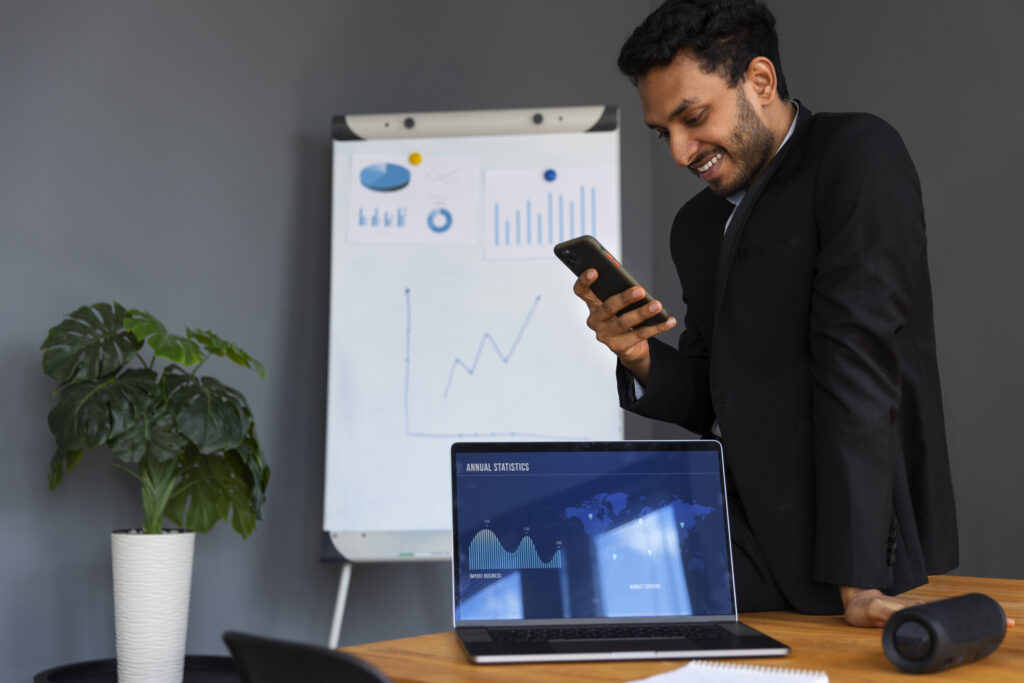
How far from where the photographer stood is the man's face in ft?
4.58

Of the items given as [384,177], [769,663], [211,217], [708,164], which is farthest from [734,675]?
[211,217]

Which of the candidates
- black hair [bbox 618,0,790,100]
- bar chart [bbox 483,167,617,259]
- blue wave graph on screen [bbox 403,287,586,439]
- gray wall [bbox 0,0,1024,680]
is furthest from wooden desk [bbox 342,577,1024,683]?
bar chart [bbox 483,167,617,259]

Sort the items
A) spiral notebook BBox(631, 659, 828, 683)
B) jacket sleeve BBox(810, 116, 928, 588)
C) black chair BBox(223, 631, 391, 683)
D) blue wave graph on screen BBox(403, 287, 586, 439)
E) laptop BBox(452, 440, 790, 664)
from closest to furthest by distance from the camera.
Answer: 1. black chair BBox(223, 631, 391, 683)
2. spiral notebook BBox(631, 659, 828, 683)
3. laptop BBox(452, 440, 790, 664)
4. jacket sleeve BBox(810, 116, 928, 588)
5. blue wave graph on screen BBox(403, 287, 586, 439)

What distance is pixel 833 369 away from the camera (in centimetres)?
118

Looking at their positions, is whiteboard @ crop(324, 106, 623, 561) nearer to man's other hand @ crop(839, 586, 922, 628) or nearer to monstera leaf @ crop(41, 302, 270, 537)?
monstera leaf @ crop(41, 302, 270, 537)

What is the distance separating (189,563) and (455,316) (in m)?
1.00

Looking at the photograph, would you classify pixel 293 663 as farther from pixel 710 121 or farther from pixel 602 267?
pixel 710 121

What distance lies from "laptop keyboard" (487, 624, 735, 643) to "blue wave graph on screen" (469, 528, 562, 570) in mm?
69

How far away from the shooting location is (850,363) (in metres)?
1.17

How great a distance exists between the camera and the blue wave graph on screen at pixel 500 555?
104 centimetres

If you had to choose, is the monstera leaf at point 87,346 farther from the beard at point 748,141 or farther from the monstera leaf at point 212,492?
the beard at point 748,141

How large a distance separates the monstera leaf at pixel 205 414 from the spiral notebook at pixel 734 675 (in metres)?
1.79

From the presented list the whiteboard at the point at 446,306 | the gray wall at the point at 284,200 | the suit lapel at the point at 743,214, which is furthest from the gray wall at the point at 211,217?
the suit lapel at the point at 743,214

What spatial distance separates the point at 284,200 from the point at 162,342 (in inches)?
34.3
